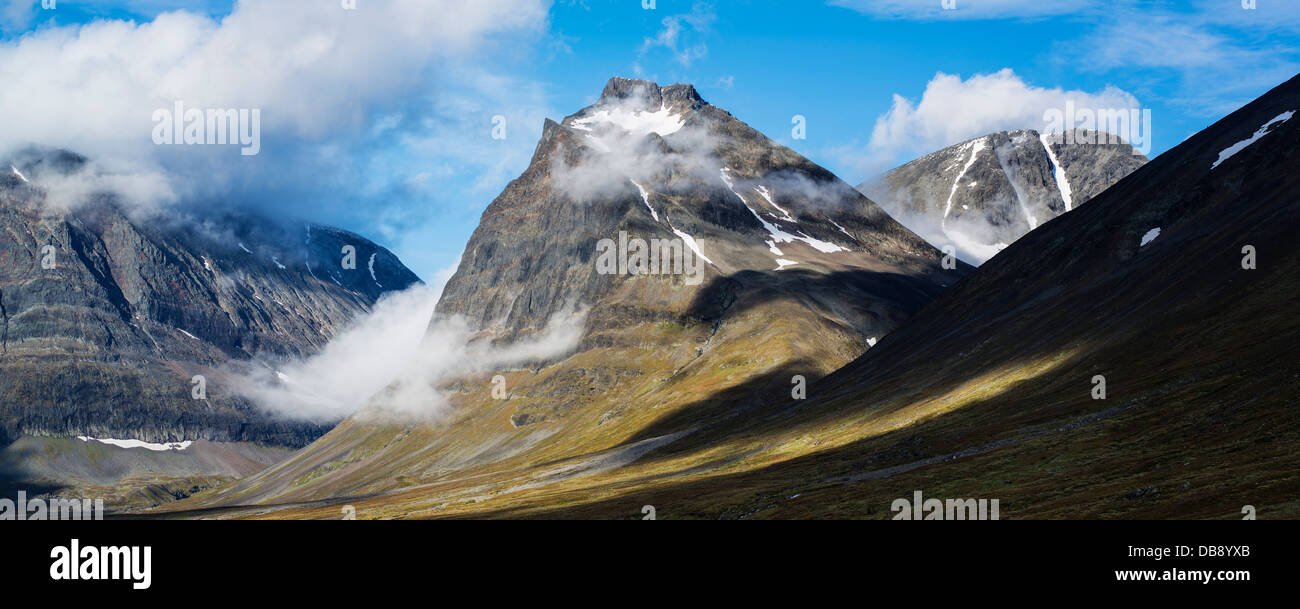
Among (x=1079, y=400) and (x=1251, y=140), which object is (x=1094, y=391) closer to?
(x=1079, y=400)

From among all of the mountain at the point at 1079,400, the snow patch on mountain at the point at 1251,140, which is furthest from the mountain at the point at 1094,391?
the snow patch on mountain at the point at 1251,140

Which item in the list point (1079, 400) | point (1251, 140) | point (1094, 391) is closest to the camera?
point (1094, 391)

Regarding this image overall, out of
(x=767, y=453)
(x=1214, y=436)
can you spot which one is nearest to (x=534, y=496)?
(x=767, y=453)

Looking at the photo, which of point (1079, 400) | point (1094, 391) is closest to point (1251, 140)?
point (1094, 391)

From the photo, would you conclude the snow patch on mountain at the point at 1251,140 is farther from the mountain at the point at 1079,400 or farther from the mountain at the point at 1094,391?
the mountain at the point at 1079,400

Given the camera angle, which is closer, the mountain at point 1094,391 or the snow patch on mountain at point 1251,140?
the mountain at point 1094,391

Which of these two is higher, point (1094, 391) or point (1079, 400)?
point (1094, 391)

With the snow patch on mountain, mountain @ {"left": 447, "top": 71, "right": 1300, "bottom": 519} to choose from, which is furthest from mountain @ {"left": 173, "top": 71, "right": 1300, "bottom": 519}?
the snow patch on mountain

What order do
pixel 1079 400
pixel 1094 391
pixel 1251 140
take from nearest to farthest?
pixel 1094 391 → pixel 1079 400 → pixel 1251 140

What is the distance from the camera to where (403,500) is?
625ft

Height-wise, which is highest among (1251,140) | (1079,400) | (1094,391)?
(1251,140)
